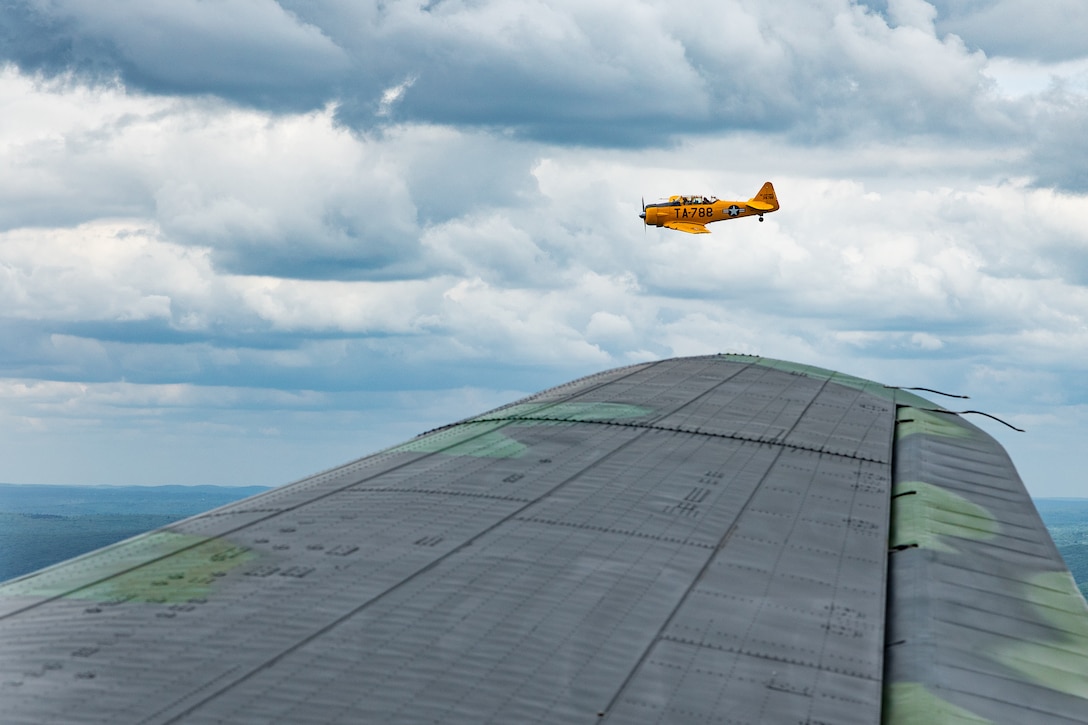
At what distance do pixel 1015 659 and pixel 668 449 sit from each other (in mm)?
13741

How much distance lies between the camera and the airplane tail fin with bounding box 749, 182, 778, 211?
115 metres

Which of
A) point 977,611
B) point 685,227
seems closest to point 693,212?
point 685,227

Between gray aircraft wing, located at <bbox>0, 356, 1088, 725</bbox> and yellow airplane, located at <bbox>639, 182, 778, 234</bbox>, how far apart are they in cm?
7697

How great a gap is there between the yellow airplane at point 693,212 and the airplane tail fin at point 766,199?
0.62 m

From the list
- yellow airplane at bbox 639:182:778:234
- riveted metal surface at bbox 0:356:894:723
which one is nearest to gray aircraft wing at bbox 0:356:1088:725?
riveted metal surface at bbox 0:356:894:723

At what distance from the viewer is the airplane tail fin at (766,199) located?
11541 centimetres

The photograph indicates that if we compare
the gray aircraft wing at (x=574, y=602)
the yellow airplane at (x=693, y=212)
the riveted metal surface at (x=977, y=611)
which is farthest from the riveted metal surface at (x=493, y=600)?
the yellow airplane at (x=693, y=212)

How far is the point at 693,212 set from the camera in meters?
112

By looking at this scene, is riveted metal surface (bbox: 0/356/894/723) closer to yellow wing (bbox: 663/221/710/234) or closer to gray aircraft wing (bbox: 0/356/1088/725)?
gray aircraft wing (bbox: 0/356/1088/725)

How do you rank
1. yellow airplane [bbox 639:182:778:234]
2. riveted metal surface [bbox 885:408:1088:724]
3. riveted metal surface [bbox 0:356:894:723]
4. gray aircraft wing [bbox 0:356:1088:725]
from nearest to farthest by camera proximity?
1. riveted metal surface [bbox 0:356:894:723]
2. gray aircraft wing [bbox 0:356:1088:725]
3. riveted metal surface [bbox 885:408:1088:724]
4. yellow airplane [bbox 639:182:778:234]

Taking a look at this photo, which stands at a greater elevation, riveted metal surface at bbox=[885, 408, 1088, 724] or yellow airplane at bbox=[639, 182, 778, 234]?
yellow airplane at bbox=[639, 182, 778, 234]

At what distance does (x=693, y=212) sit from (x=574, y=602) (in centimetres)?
9379

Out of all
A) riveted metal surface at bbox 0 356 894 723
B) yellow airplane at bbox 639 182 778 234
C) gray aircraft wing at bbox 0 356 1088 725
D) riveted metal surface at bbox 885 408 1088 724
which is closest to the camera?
riveted metal surface at bbox 0 356 894 723

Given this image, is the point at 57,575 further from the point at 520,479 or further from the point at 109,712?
the point at 520,479
